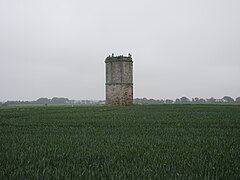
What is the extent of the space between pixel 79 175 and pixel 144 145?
3.59 meters

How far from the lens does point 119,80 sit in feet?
148

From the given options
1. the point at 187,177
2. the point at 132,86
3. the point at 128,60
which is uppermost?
the point at 128,60

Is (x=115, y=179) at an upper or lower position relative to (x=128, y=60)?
lower

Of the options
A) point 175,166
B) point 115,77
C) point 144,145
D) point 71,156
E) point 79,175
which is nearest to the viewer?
point 79,175

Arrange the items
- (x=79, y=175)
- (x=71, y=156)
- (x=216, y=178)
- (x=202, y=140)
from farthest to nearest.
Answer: (x=202, y=140)
(x=71, y=156)
(x=79, y=175)
(x=216, y=178)

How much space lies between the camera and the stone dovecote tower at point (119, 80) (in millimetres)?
45062

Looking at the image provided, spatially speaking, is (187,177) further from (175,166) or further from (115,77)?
(115,77)

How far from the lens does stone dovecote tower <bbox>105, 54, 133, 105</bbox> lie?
45.1m

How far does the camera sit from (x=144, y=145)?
320 inches

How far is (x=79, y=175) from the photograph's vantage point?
4855mm

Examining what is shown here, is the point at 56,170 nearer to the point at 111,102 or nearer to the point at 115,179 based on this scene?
the point at 115,179

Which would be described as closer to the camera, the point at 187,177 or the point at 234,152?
the point at 187,177

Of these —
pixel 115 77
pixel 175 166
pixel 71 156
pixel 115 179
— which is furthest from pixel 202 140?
pixel 115 77

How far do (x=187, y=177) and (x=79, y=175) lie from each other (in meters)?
1.89
